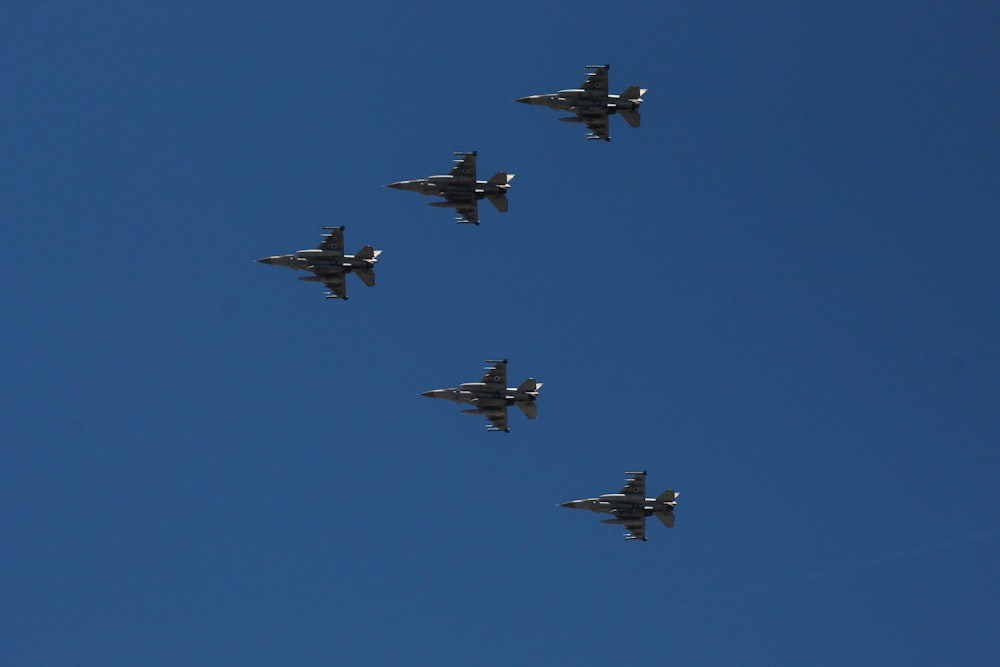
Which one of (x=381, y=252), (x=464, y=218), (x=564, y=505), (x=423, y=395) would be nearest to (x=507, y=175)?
(x=464, y=218)

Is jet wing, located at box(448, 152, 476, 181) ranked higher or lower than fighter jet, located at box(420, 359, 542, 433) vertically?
higher

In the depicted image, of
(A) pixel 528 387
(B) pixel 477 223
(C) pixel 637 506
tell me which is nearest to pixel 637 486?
(C) pixel 637 506

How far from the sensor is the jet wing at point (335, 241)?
163 meters

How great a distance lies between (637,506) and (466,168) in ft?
150

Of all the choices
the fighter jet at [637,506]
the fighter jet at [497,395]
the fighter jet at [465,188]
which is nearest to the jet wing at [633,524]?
the fighter jet at [637,506]

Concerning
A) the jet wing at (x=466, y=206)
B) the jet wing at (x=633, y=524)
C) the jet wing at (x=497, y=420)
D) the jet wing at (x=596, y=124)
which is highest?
the jet wing at (x=596, y=124)

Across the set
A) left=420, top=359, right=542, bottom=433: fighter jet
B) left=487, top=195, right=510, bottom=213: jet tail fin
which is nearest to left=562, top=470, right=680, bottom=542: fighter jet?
left=420, top=359, right=542, bottom=433: fighter jet

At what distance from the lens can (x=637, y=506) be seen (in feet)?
567

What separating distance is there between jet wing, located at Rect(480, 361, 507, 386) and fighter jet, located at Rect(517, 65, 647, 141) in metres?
29.1

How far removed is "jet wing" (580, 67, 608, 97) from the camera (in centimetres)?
16688

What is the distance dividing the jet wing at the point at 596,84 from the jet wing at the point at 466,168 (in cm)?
1563

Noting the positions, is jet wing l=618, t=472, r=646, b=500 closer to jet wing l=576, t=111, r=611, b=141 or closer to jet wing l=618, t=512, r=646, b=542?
jet wing l=618, t=512, r=646, b=542

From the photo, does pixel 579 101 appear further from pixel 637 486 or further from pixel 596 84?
pixel 637 486

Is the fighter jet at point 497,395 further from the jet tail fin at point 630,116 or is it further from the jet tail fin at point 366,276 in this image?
the jet tail fin at point 630,116
